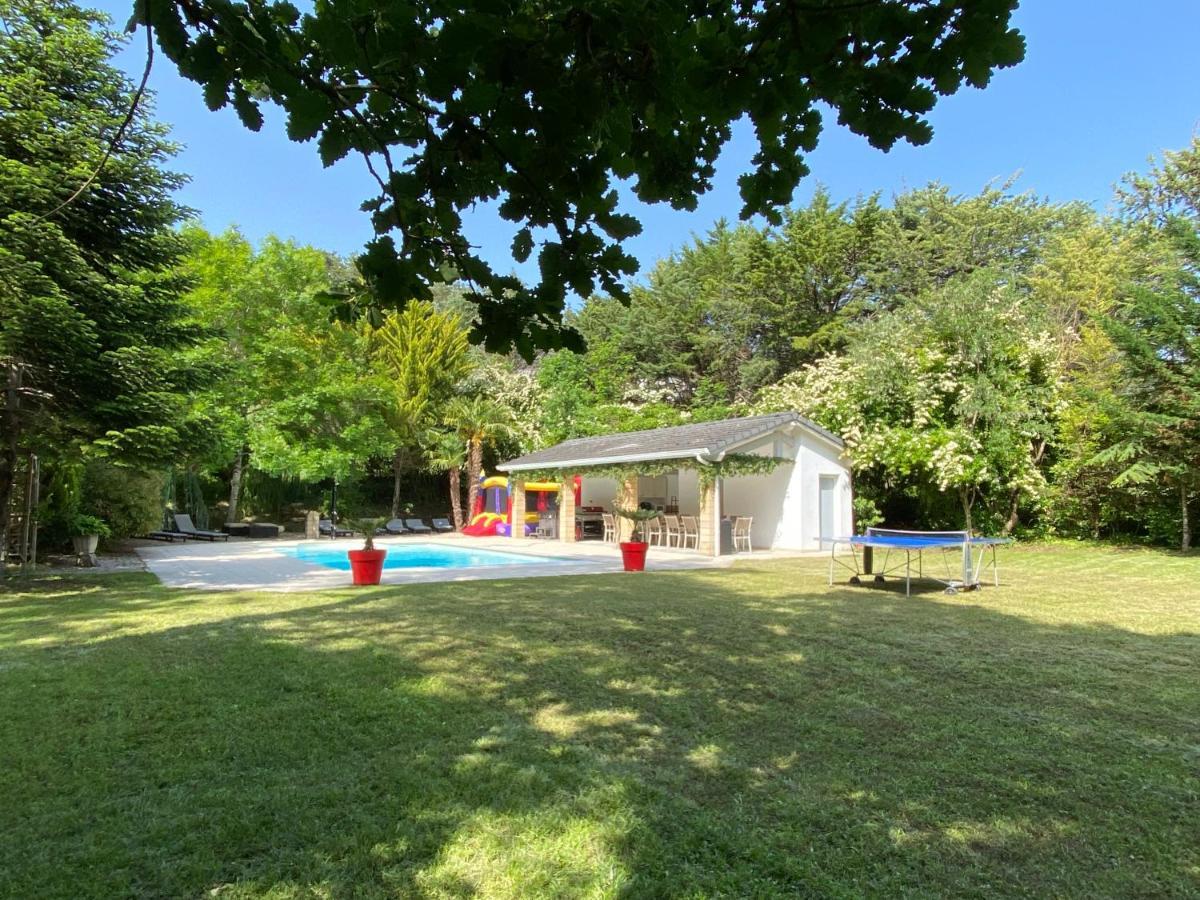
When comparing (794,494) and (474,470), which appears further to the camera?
(474,470)

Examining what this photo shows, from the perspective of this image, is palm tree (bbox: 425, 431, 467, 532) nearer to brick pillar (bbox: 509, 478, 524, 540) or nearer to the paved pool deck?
brick pillar (bbox: 509, 478, 524, 540)

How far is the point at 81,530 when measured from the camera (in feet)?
47.2

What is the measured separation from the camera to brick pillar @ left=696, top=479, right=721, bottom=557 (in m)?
16.8

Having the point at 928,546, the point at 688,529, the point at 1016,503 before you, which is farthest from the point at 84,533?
the point at 1016,503

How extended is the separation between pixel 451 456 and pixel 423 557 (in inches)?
363

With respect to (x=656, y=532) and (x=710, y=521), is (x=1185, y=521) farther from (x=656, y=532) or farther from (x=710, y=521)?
(x=656, y=532)

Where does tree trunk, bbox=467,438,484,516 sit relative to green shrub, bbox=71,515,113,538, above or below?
above

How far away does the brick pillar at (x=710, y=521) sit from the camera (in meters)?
16.8

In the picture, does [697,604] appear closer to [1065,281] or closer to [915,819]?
[915,819]

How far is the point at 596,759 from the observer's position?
3525 mm

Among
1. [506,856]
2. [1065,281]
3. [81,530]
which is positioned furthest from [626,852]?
[1065,281]

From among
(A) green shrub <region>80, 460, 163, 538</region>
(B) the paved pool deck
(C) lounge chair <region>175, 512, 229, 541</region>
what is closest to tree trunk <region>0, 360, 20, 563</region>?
(B) the paved pool deck

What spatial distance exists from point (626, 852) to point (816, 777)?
1.18m

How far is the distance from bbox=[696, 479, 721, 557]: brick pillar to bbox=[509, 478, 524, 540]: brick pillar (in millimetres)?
8858
